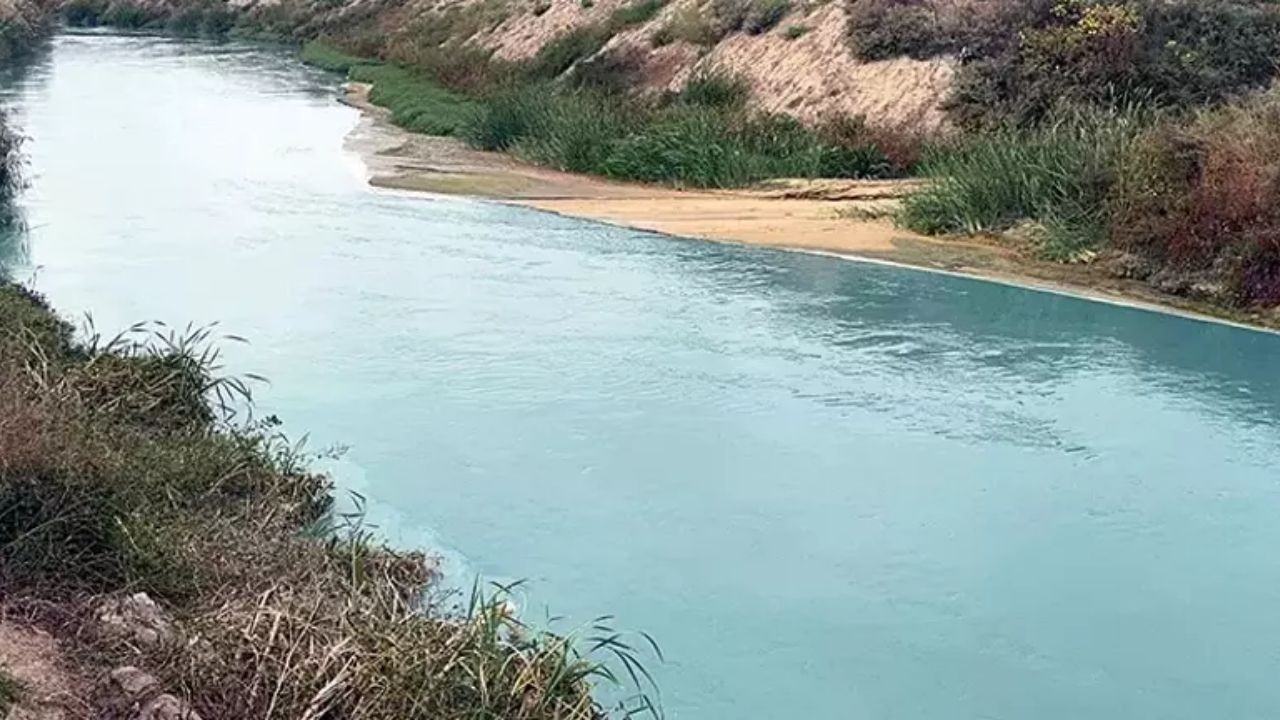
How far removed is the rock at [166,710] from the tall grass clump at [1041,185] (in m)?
12.7

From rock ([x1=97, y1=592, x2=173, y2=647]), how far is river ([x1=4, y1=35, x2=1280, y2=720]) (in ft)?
7.50

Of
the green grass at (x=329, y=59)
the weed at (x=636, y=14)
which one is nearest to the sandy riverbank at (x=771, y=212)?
the weed at (x=636, y=14)

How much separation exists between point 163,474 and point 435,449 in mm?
2545

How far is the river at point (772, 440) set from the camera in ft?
28.4

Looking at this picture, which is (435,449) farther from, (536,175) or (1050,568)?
(536,175)

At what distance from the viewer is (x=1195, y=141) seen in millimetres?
16703

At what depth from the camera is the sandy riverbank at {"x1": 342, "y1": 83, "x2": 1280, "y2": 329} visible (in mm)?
17062

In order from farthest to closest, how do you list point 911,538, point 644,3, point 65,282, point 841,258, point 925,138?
point 644,3 < point 925,138 < point 841,258 < point 65,282 < point 911,538

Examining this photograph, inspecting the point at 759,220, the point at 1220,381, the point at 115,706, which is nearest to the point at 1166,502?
the point at 1220,381

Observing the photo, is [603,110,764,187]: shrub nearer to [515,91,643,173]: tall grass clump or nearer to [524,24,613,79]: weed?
[515,91,643,173]: tall grass clump

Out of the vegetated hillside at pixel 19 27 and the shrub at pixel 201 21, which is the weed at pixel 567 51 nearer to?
the vegetated hillside at pixel 19 27

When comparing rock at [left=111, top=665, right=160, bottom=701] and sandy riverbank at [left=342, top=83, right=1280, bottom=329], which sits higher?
rock at [left=111, top=665, right=160, bottom=701]

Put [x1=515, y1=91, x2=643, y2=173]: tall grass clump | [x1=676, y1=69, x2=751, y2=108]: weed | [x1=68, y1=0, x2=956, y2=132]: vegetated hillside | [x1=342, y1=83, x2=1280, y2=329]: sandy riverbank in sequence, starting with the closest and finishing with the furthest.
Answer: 1. [x1=342, y1=83, x2=1280, y2=329]: sandy riverbank
2. [x1=515, y1=91, x2=643, y2=173]: tall grass clump
3. [x1=68, y1=0, x2=956, y2=132]: vegetated hillside
4. [x1=676, y1=69, x2=751, y2=108]: weed

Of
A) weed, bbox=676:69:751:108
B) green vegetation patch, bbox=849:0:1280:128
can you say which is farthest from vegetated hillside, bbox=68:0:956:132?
green vegetation patch, bbox=849:0:1280:128
